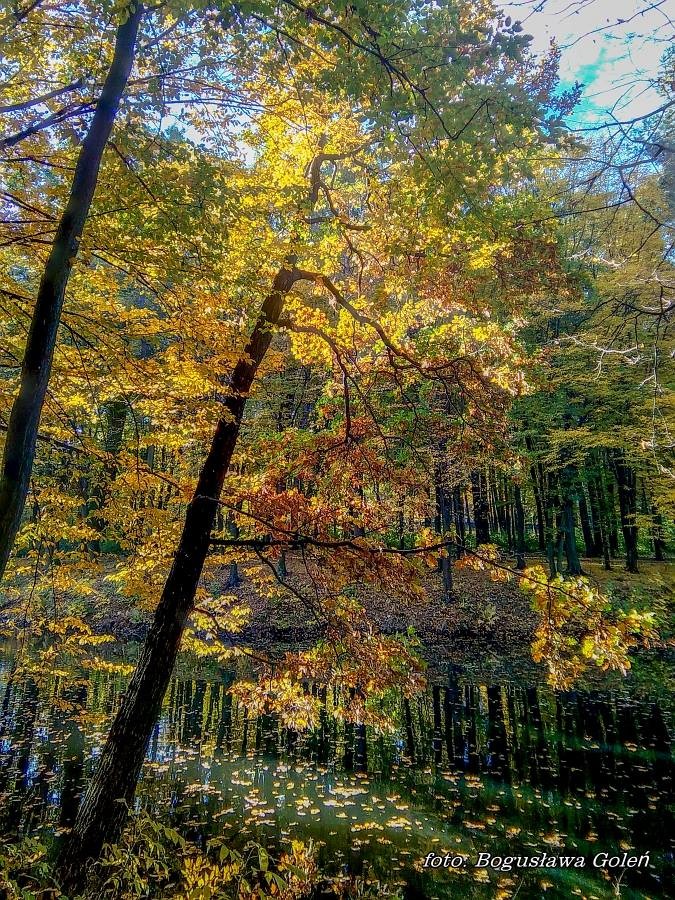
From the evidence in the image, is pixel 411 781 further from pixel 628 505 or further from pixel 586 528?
pixel 586 528

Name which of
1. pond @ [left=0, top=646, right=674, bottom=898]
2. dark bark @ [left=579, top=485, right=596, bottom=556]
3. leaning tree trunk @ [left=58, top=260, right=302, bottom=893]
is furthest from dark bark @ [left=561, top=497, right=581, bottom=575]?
leaning tree trunk @ [left=58, top=260, right=302, bottom=893]

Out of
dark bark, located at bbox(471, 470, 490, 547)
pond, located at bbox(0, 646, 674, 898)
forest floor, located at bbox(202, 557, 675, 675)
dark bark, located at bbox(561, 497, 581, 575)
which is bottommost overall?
pond, located at bbox(0, 646, 674, 898)

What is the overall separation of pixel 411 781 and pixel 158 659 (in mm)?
5250

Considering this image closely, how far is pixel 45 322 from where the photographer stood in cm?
293

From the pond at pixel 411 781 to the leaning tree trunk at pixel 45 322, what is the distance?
494 centimetres

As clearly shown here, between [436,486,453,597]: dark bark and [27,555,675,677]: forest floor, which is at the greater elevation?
[436,486,453,597]: dark bark

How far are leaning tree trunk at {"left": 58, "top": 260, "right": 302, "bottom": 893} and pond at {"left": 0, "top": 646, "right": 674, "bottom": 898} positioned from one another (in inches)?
76.0

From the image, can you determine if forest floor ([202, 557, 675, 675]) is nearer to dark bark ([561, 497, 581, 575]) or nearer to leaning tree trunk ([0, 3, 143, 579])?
dark bark ([561, 497, 581, 575])

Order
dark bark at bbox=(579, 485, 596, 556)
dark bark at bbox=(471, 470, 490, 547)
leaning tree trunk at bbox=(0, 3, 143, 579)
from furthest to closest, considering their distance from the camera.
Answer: dark bark at bbox=(579, 485, 596, 556) → dark bark at bbox=(471, 470, 490, 547) → leaning tree trunk at bbox=(0, 3, 143, 579)

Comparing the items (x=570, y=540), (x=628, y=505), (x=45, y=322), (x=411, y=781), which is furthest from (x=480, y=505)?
(x=45, y=322)

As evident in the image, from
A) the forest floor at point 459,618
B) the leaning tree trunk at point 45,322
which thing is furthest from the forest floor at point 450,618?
the leaning tree trunk at point 45,322

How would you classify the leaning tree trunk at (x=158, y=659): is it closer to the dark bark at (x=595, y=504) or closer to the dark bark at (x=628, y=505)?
the dark bark at (x=628, y=505)

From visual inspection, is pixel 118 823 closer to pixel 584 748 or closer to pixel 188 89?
pixel 188 89

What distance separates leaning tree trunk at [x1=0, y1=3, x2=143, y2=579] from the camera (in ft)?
9.29
